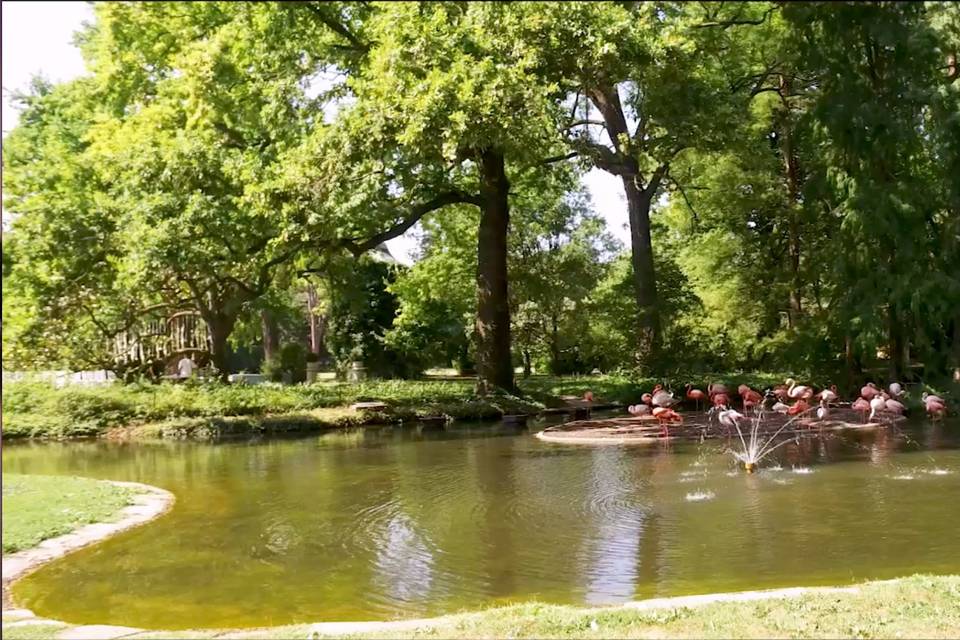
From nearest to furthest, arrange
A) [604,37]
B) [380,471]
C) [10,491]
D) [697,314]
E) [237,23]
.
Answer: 1. [237,23]
2. [10,491]
3. [380,471]
4. [604,37]
5. [697,314]

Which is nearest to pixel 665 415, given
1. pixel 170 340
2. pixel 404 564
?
pixel 404 564

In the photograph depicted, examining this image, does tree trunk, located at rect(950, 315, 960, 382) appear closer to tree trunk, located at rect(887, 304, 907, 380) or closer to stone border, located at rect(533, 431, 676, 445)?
tree trunk, located at rect(887, 304, 907, 380)

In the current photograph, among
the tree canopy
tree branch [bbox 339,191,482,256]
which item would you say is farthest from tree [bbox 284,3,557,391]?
tree branch [bbox 339,191,482,256]

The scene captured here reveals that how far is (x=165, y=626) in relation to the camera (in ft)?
18.9

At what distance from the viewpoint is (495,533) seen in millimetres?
8422

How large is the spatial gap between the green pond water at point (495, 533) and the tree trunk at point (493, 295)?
854 centimetres

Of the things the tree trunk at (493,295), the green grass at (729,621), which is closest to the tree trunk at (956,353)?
the tree trunk at (493,295)

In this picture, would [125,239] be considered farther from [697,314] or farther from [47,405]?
[697,314]

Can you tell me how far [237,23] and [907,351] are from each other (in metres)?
16.4

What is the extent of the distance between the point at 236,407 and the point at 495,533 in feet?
42.3

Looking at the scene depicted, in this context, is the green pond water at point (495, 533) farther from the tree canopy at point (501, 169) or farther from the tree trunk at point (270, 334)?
the tree trunk at point (270, 334)

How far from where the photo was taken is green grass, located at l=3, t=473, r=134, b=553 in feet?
26.6

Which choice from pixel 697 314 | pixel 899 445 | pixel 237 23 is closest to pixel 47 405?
pixel 237 23

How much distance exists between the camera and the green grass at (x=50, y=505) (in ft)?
26.6
